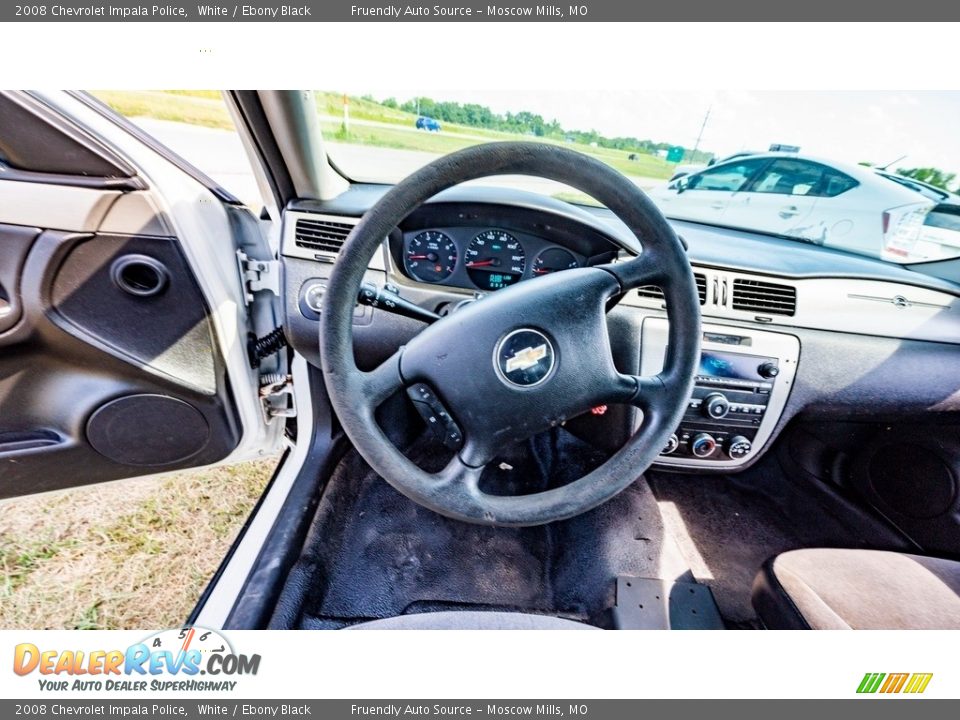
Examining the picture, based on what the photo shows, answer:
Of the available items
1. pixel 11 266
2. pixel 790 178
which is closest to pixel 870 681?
pixel 790 178

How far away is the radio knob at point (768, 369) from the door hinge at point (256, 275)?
5.11ft

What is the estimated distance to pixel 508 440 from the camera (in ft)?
2.92

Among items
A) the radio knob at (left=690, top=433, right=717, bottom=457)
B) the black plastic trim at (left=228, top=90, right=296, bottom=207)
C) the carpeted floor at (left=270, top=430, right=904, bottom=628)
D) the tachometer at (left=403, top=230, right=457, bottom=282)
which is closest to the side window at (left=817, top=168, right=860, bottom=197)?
the radio knob at (left=690, top=433, right=717, bottom=457)

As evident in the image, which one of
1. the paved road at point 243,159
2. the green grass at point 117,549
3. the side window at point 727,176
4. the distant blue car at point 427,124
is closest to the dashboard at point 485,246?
the paved road at point 243,159

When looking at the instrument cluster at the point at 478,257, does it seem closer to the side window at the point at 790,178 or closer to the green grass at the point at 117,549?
the side window at the point at 790,178

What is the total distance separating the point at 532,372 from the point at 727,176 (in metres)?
1.18

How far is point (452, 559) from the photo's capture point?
1553 mm

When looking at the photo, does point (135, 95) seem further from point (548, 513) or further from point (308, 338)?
point (548, 513)

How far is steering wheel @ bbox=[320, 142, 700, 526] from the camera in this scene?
0.82 meters

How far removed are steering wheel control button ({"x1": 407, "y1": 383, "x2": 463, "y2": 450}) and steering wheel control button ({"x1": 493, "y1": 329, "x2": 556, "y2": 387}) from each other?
14cm

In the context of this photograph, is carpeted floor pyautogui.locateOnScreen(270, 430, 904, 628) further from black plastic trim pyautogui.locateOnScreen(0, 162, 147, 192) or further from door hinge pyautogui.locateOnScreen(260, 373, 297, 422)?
black plastic trim pyautogui.locateOnScreen(0, 162, 147, 192)

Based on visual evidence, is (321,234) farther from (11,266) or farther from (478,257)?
(11,266)

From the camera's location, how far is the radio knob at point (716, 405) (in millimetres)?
1339
